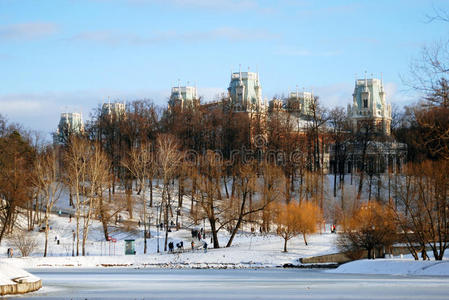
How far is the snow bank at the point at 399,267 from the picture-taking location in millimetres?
29469

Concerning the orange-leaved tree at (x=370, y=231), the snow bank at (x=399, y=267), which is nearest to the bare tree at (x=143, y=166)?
the orange-leaved tree at (x=370, y=231)

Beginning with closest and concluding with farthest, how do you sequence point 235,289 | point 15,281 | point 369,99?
1. point 15,281
2. point 235,289
3. point 369,99

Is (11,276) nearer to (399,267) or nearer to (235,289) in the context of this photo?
(235,289)

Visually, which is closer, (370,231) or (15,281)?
(15,281)

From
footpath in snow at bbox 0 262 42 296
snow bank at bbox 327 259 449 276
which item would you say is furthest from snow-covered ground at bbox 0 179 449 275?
footpath in snow at bbox 0 262 42 296

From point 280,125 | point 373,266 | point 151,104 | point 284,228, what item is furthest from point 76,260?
point 151,104

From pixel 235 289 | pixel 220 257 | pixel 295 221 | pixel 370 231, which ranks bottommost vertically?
pixel 220 257

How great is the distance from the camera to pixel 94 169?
4809 cm

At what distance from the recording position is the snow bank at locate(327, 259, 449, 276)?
2947 cm

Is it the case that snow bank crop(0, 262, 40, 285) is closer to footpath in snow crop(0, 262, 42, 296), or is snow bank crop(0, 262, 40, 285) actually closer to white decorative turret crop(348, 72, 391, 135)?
footpath in snow crop(0, 262, 42, 296)

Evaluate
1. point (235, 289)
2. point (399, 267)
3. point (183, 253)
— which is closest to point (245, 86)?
point (183, 253)

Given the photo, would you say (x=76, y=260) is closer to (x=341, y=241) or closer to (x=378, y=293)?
(x=341, y=241)

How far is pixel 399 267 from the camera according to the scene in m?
31.3

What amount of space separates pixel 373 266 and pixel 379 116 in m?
96.0
